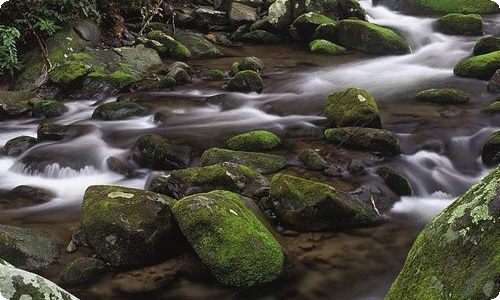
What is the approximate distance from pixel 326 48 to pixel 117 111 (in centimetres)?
703

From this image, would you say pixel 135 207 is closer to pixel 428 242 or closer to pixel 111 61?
pixel 428 242

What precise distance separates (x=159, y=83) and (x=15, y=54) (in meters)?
3.16

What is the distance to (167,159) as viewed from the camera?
7418 millimetres

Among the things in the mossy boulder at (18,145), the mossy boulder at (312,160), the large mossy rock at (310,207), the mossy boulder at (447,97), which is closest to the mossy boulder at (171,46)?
the mossy boulder at (18,145)

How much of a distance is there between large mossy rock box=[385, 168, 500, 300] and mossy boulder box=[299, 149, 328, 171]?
4.10 meters

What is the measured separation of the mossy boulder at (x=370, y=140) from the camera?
7508 mm

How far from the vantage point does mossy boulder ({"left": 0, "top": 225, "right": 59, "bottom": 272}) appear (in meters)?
4.89

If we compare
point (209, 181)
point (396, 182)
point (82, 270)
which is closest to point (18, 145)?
point (209, 181)

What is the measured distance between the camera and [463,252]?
8.31 ft

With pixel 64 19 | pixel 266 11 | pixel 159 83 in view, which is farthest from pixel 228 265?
pixel 266 11

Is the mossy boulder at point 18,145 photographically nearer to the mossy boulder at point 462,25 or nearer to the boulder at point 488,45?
the boulder at point 488,45

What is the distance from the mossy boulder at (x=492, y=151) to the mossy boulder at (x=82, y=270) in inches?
220

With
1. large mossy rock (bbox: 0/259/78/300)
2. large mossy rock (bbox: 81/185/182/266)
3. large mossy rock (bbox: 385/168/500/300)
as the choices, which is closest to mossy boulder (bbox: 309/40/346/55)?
large mossy rock (bbox: 81/185/182/266)

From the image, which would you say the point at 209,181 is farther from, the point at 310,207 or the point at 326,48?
the point at 326,48
